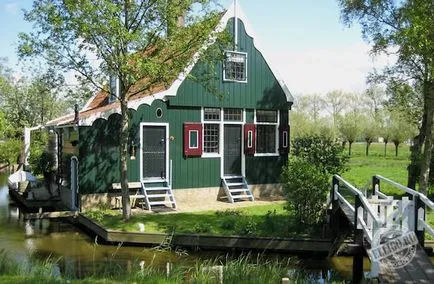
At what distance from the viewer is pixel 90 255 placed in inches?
436

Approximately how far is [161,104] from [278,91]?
4.98 metres

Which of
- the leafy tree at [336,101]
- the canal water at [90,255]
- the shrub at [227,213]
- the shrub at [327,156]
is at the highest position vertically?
the leafy tree at [336,101]

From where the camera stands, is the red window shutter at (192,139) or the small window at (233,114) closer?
the red window shutter at (192,139)

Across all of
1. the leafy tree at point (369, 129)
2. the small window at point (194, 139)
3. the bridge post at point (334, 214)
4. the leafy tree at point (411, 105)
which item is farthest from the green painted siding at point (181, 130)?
the leafy tree at point (369, 129)

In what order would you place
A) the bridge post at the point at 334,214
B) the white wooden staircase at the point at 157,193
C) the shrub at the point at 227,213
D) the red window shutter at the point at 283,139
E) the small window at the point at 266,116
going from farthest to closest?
the red window shutter at the point at 283,139 < the small window at the point at 266,116 < the white wooden staircase at the point at 157,193 < the shrub at the point at 227,213 < the bridge post at the point at 334,214

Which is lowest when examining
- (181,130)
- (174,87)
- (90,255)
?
(90,255)

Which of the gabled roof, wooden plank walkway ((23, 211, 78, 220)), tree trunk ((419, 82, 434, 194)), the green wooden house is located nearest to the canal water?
wooden plank walkway ((23, 211, 78, 220))

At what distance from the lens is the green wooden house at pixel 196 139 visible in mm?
14844

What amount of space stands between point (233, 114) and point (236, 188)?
109 inches

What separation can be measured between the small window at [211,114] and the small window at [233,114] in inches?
12.4

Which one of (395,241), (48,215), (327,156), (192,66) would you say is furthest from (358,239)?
(48,215)

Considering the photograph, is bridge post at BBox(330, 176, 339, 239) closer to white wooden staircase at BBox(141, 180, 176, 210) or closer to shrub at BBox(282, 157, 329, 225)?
shrub at BBox(282, 157, 329, 225)

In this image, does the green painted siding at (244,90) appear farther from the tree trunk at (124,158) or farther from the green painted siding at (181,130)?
the tree trunk at (124,158)

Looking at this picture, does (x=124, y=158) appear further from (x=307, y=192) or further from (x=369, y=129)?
(x=369, y=129)
